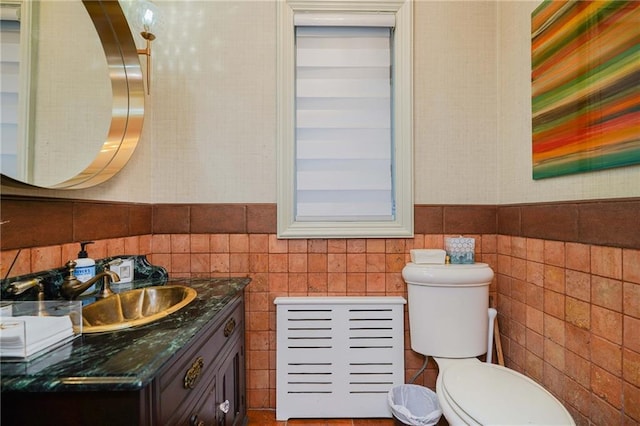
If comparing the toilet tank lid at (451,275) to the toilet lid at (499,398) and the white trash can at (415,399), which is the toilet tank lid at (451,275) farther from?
the white trash can at (415,399)

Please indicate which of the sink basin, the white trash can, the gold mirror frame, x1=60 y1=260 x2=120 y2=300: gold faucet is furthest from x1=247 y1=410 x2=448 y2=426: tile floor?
the gold mirror frame

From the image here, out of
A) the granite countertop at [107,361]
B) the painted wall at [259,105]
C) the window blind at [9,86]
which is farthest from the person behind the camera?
the painted wall at [259,105]

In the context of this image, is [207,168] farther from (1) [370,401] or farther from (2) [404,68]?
(1) [370,401]

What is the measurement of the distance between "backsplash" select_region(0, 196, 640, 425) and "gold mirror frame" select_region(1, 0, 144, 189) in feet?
0.60

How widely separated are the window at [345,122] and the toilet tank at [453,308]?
0.29m

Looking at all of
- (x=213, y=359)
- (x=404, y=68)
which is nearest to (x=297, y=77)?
(x=404, y=68)

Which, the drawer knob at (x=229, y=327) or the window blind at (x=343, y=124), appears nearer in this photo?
the drawer knob at (x=229, y=327)

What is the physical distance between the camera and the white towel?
62 centimetres

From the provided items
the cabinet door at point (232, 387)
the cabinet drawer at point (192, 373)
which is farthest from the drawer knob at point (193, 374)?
the cabinet door at point (232, 387)

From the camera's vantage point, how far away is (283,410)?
1482 mm

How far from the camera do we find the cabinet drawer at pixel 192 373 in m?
0.70

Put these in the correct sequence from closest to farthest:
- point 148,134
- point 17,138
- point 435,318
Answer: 1. point 17,138
2. point 435,318
3. point 148,134

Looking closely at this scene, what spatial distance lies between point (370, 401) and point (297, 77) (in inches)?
70.1

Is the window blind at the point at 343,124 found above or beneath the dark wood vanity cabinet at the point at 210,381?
above
